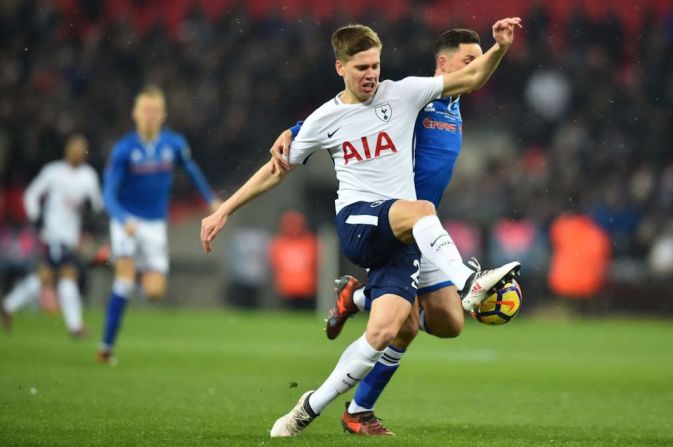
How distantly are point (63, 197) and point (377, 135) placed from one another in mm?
9560

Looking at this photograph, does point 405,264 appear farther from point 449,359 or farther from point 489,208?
point 489,208

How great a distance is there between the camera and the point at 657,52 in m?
21.1

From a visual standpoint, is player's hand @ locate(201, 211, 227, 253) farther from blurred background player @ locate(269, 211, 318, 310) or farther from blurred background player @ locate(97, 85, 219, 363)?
blurred background player @ locate(269, 211, 318, 310)

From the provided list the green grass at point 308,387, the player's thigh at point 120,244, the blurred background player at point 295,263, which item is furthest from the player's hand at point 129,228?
the blurred background player at point 295,263

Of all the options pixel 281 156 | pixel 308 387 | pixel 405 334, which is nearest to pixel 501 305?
pixel 405 334

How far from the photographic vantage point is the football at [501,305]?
574 cm

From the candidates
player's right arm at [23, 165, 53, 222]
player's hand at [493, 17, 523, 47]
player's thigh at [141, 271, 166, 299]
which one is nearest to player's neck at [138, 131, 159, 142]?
player's thigh at [141, 271, 166, 299]

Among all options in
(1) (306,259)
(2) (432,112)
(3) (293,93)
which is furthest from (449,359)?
(3) (293,93)

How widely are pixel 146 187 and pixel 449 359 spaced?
12.4 feet

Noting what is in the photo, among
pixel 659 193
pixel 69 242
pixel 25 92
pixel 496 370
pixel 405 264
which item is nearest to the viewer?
pixel 405 264

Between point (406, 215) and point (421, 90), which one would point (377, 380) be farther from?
point (421, 90)

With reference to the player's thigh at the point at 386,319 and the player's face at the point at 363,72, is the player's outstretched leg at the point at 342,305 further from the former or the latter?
the player's face at the point at 363,72

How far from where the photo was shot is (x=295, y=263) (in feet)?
65.8

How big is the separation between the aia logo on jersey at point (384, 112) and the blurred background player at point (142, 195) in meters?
5.07
